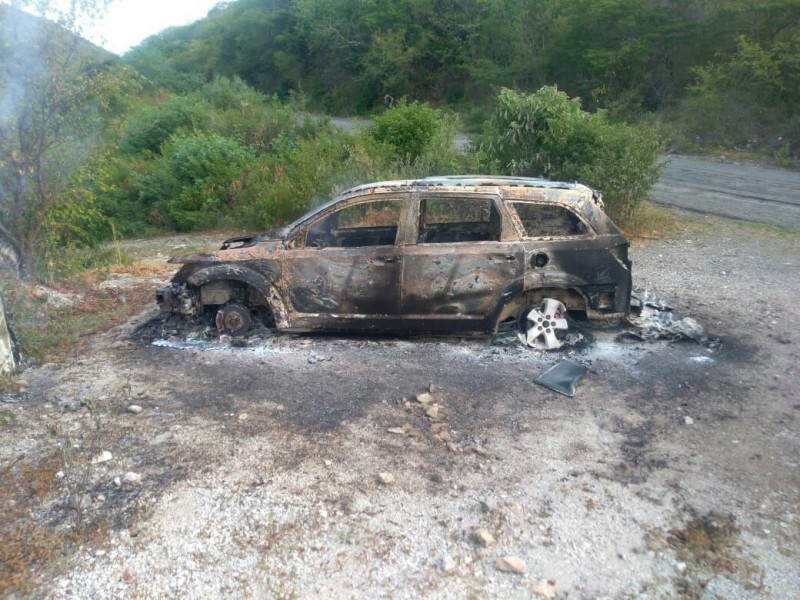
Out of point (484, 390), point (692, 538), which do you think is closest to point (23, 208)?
point (484, 390)

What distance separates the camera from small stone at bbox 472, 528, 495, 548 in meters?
3.81

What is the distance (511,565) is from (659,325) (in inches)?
159

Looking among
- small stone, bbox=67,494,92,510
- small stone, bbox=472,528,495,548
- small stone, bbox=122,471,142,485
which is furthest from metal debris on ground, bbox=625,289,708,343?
small stone, bbox=67,494,92,510

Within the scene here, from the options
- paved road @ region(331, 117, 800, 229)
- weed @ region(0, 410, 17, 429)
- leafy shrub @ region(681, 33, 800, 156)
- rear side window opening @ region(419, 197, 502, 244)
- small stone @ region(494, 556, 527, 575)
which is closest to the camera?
small stone @ region(494, 556, 527, 575)

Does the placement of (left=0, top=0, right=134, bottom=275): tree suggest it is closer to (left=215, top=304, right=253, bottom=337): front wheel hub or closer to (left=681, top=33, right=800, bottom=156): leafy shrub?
(left=215, top=304, right=253, bottom=337): front wheel hub

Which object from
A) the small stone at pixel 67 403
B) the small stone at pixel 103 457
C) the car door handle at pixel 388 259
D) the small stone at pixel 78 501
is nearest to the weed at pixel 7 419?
the small stone at pixel 67 403

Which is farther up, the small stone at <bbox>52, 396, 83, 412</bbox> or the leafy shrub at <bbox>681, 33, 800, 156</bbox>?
the leafy shrub at <bbox>681, 33, 800, 156</bbox>

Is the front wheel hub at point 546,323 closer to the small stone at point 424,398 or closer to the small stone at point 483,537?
the small stone at point 424,398

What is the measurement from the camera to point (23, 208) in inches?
394

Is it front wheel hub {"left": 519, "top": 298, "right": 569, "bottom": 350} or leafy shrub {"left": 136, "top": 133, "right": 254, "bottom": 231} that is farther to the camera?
leafy shrub {"left": 136, "top": 133, "right": 254, "bottom": 231}

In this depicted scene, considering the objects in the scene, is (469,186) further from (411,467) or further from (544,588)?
(544,588)

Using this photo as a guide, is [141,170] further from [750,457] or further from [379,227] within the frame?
[750,457]

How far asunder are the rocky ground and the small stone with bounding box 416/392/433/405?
0.02 m

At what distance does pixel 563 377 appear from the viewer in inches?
231
